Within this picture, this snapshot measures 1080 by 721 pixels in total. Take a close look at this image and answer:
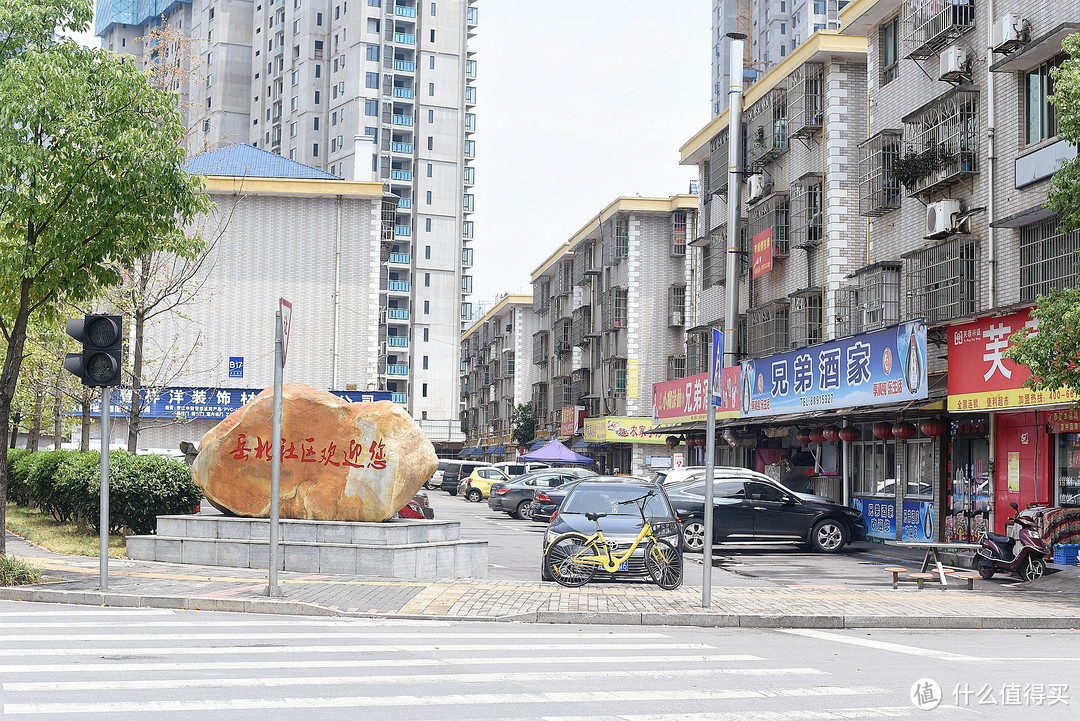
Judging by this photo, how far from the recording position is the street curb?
489 inches

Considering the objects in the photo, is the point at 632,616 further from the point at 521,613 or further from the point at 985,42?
the point at 985,42

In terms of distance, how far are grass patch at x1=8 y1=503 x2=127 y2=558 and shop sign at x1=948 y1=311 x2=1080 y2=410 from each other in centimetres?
1546

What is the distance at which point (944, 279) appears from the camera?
24828mm

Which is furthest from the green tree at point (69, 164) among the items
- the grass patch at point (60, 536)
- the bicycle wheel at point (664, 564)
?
the bicycle wheel at point (664, 564)

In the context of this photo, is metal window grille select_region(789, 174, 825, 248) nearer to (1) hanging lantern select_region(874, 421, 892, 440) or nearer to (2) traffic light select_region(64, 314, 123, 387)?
(1) hanging lantern select_region(874, 421, 892, 440)

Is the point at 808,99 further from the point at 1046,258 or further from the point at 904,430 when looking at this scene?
the point at 1046,258

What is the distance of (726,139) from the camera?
128ft

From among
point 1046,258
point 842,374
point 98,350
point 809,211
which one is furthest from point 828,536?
point 98,350

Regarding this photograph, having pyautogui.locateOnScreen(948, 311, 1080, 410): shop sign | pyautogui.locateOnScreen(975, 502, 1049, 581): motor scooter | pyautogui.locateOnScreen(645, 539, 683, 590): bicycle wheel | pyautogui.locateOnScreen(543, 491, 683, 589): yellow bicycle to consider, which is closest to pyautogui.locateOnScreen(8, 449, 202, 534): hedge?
pyautogui.locateOnScreen(543, 491, 683, 589): yellow bicycle

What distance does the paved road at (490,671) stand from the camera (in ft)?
23.7

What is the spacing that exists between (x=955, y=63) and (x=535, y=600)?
16794 millimetres

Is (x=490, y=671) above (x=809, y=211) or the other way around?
the other way around

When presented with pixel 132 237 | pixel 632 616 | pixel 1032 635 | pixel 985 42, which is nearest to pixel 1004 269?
pixel 985 42

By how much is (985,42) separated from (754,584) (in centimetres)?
1367
